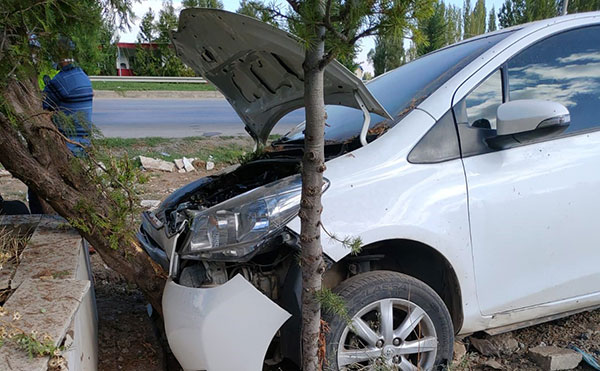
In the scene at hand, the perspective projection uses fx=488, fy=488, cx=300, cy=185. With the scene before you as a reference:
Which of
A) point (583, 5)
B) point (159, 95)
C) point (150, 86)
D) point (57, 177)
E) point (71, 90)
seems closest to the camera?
point (57, 177)

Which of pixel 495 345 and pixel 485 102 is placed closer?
pixel 485 102

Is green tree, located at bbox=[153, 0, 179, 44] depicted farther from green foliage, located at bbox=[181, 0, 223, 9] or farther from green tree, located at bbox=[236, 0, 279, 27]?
green tree, located at bbox=[236, 0, 279, 27]

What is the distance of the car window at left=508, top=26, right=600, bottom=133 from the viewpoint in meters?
2.81

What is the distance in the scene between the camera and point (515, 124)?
2.47 m

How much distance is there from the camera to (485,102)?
271 centimetres

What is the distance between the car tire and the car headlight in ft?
1.53

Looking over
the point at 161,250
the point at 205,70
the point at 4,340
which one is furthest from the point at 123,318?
the point at 205,70

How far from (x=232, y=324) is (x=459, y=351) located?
4.72ft

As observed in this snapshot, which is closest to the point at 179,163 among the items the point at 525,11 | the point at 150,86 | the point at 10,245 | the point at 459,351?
the point at 10,245

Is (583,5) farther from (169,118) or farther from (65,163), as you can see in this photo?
(65,163)

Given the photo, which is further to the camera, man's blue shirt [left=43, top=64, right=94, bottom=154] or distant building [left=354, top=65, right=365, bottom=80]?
man's blue shirt [left=43, top=64, right=94, bottom=154]

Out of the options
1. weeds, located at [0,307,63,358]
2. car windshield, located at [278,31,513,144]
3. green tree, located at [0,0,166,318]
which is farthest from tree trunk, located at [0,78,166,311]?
Result: car windshield, located at [278,31,513,144]

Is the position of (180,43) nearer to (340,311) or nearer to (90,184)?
(90,184)

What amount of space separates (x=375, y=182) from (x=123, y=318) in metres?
2.00
